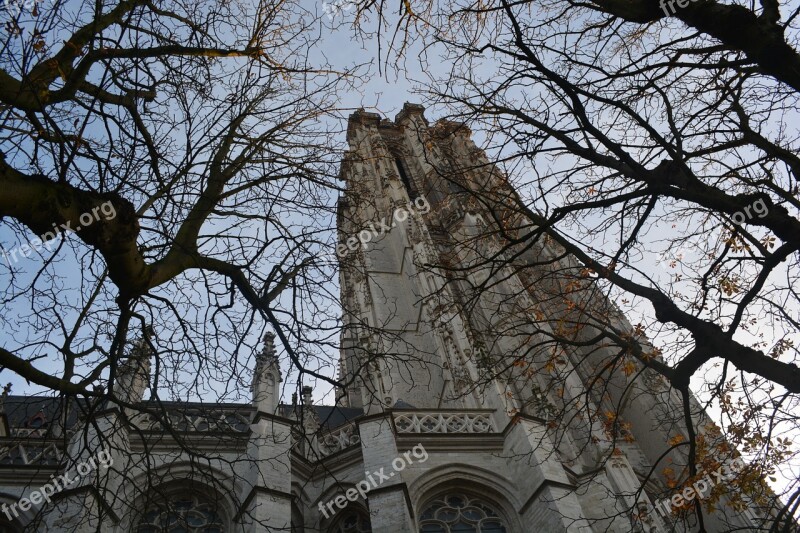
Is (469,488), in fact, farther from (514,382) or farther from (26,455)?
(26,455)

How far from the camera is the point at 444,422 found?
1050 cm

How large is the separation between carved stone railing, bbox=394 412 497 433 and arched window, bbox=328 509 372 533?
1480 mm

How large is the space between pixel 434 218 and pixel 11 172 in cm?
1809

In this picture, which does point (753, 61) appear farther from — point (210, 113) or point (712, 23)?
point (210, 113)

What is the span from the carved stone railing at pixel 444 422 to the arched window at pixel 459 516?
1153 mm

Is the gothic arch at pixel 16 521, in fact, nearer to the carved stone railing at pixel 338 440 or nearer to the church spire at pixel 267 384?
the church spire at pixel 267 384

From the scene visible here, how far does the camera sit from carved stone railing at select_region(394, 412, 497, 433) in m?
10.3

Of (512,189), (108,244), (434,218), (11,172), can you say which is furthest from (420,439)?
(434,218)

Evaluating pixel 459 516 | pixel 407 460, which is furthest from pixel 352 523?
pixel 459 516

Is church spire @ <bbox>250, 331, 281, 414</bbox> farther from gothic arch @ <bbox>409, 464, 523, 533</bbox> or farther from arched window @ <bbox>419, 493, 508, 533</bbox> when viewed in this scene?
arched window @ <bbox>419, 493, 508, 533</bbox>

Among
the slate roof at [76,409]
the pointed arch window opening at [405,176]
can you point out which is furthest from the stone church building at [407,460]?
the pointed arch window opening at [405,176]

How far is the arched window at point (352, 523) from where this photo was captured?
30.8ft
